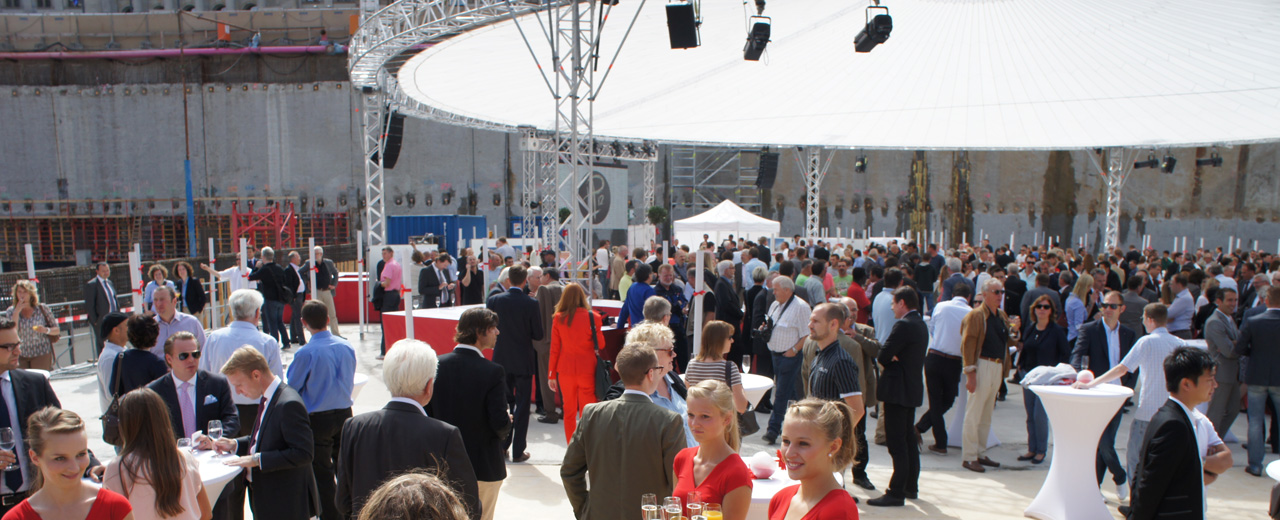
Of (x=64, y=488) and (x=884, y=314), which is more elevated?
(x=64, y=488)

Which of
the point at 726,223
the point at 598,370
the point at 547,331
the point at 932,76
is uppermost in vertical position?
the point at 932,76

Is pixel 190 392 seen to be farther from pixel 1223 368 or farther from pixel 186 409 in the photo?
pixel 1223 368

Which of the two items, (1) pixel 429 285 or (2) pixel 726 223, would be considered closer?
(1) pixel 429 285

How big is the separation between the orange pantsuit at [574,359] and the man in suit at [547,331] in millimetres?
777

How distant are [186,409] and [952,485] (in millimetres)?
5014

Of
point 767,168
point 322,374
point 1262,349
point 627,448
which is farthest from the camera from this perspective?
point 767,168

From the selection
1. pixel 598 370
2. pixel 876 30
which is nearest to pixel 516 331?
pixel 598 370

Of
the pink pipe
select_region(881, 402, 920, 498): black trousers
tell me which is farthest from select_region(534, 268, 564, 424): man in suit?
the pink pipe

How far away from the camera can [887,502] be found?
5426 millimetres

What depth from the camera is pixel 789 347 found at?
22.4 feet

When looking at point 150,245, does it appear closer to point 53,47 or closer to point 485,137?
point 53,47

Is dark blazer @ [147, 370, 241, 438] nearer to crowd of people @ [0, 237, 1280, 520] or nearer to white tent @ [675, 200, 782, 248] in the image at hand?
crowd of people @ [0, 237, 1280, 520]

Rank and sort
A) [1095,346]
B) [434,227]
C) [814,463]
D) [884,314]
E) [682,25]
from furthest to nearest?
[434,227], [682,25], [884,314], [1095,346], [814,463]

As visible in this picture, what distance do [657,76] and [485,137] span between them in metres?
18.0
